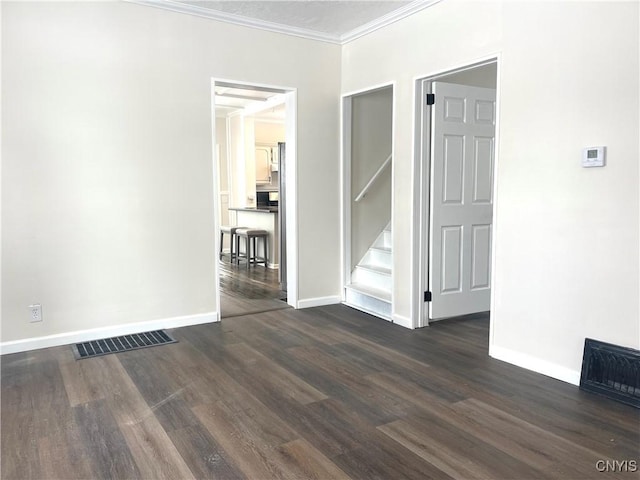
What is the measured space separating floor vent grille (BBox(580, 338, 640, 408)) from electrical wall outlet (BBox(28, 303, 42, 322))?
381cm

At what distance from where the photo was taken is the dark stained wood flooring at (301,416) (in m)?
2.12

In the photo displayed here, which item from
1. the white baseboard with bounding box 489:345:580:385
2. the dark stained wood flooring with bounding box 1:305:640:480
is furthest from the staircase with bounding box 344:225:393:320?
the white baseboard with bounding box 489:345:580:385

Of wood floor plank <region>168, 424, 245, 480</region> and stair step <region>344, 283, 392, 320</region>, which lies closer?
wood floor plank <region>168, 424, 245, 480</region>

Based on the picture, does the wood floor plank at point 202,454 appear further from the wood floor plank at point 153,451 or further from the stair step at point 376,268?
the stair step at point 376,268

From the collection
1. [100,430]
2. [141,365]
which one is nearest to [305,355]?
[141,365]

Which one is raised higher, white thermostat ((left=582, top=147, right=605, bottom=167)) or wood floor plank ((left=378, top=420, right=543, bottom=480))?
white thermostat ((left=582, top=147, right=605, bottom=167))

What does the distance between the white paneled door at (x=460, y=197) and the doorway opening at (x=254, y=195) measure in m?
1.42

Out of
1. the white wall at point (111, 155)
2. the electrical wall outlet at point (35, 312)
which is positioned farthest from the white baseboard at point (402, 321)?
the electrical wall outlet at point (35, 312)

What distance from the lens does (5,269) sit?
11.5 ft

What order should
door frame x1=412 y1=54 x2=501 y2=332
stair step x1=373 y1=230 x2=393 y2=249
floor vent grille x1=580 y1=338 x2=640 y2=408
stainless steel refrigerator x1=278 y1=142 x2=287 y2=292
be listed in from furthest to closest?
stainless steel refrigerator x1=278 y1=142 x2=287 y2=292, stair step x1=373 y1=230 x2=393 y2=249, door frame x1=412 y1=54 x2=501 y2=332, floor vent grille x1=580 y1=338 x2=640 y2=408

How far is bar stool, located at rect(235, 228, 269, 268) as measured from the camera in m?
7.29

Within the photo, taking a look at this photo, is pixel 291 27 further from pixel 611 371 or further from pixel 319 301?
pixel 611 371

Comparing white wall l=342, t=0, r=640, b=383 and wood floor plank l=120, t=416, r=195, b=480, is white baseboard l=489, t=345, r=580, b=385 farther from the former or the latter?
wood floor plank l=120, t=416, r=195, b=480

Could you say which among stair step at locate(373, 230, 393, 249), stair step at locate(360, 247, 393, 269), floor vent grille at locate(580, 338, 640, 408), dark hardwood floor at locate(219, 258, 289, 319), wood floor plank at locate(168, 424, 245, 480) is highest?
stair step at locate(373, 230, 393, 249)
